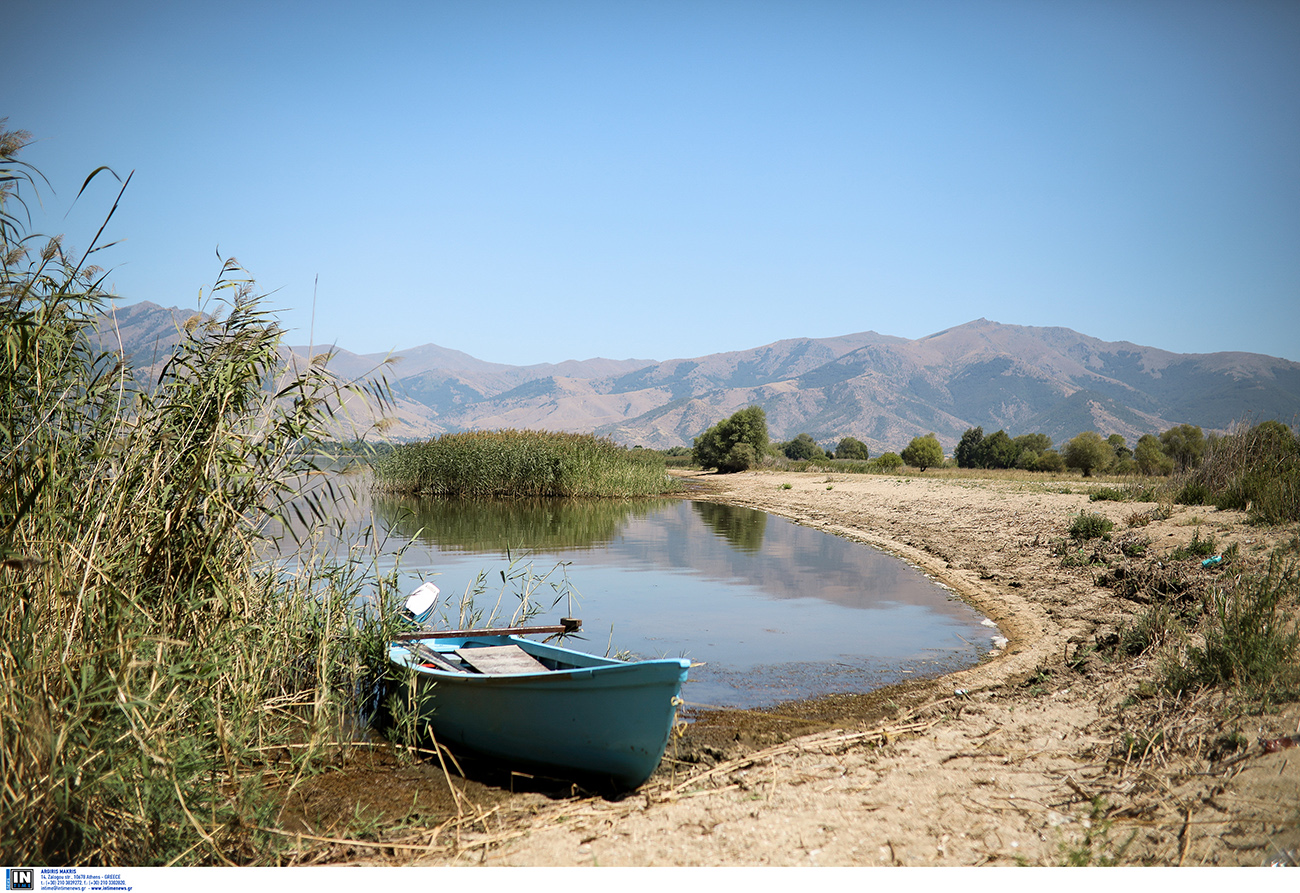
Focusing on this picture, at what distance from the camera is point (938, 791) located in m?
4.27

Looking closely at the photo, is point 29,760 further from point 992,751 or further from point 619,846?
point 992,751

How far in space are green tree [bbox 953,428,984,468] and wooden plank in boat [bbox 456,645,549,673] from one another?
72.4 meters

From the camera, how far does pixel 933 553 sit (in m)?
16.6

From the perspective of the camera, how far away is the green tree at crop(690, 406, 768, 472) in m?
53.1

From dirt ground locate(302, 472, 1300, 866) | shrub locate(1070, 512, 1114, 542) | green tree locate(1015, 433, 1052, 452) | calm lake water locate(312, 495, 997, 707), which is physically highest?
green tree locate(1015, 433, 1052, 452)

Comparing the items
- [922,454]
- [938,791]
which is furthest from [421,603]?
[922,454]

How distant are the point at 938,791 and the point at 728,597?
26.3 feet

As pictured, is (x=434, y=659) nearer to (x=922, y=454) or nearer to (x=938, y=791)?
(x=938, y=791)

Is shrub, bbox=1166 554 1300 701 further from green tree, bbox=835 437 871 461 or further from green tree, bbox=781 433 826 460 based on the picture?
green tree, bbox=781 433 826 460

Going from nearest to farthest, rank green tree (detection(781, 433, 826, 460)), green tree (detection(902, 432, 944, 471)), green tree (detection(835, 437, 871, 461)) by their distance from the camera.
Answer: green tree (detection(902, 432, 944, 471)) → green tree (detection(835, 437, 871, 461)) → green tree (detection(781, 433, 826, 460))

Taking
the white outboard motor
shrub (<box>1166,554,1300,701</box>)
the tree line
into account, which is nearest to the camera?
shrub (<box>1166,554,1300,701</box>)

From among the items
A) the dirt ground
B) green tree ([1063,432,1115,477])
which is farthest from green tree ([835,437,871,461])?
the dirt ground
